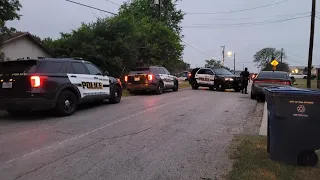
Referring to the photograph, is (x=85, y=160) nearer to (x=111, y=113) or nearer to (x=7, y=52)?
(x=111, y=113)

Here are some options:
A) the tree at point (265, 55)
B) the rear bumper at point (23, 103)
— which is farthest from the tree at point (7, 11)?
the tree at point (265, 55)

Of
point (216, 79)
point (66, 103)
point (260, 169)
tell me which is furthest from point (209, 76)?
point (260, 169)

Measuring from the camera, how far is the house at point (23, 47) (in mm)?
26391

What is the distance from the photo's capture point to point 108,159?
604cm

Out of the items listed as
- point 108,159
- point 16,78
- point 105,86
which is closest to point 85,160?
point 108,159

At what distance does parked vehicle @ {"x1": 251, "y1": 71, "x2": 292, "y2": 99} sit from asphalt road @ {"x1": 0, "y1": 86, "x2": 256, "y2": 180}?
5362 millimetres

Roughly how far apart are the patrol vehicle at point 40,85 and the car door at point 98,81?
38.3 inches

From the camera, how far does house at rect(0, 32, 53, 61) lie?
86.6 feet

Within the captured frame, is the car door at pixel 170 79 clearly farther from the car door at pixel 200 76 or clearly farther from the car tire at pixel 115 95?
the car tire at pixel 115 95

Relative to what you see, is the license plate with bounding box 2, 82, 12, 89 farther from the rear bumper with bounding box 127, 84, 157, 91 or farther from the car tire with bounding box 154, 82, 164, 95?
the car tire with bounding box 154, 82, 164, 95

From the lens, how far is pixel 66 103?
1098cm

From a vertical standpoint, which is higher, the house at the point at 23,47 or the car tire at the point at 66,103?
the house at the point at 23,47

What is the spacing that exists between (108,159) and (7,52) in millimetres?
23173

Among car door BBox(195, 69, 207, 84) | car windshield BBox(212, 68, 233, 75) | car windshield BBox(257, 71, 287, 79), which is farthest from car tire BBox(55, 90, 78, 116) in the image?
car door BBox(195, 69, 207, 84)
